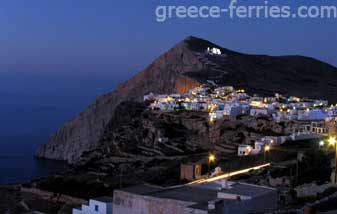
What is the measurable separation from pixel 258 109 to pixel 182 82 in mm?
25975

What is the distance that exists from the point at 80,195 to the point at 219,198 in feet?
55.7

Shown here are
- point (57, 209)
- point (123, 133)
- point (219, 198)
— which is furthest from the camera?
point (123, 133)

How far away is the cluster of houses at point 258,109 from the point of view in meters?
39.8

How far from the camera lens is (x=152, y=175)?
34281 mm

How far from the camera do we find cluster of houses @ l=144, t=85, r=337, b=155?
39775 mm

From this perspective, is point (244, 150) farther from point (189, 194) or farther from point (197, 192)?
point (189, 194)

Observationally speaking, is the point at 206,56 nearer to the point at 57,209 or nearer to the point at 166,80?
the point at 166,80

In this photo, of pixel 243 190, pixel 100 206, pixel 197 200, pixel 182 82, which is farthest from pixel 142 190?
pixel 182 82

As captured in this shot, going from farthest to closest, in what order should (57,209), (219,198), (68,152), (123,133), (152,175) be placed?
(68,152) → (123,133) → (152,175) → (57,209) → (219,198)

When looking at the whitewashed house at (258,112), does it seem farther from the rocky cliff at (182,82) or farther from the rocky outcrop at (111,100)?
the rocky outcrop at (111,100)

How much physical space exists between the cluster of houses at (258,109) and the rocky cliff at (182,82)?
7411mm

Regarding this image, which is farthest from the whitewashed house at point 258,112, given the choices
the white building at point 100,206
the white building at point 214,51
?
the white building at point 214,51

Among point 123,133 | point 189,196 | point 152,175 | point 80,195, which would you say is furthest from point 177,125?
point 189,196

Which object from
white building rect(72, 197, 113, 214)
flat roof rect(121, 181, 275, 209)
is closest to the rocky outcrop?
white building rect(72, 197, 113, 214)
